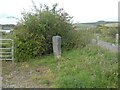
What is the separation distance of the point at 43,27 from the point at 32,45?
110cm

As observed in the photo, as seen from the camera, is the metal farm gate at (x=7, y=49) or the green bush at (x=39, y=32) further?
the green bush at (x=39, y=32)

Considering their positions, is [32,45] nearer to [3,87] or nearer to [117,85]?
[3,87]

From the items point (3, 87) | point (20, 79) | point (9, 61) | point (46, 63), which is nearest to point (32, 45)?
point (9, 61)

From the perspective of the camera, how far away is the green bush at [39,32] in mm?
13203

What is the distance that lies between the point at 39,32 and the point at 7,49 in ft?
6.28

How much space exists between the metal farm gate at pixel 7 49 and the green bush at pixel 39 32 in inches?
12.7

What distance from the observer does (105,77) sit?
6.59 meters

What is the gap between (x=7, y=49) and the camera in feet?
42.3

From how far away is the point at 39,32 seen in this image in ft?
44.7

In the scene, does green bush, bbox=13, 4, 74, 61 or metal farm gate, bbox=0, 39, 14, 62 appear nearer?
metal farm gate, bbox=0, 39, 14, 62

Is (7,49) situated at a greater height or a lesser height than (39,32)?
lesser

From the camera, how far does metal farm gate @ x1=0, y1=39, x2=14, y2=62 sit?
12.6 metres

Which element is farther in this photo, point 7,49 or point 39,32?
point 39,32

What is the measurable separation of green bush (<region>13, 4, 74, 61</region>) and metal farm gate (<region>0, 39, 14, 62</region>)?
0.32 metres
